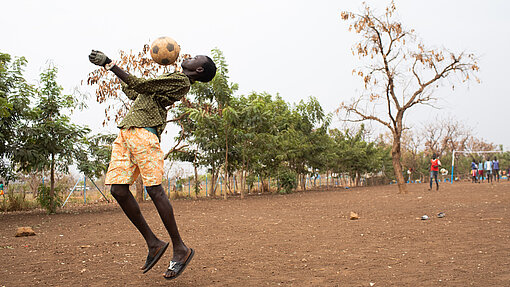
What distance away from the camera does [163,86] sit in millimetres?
3535

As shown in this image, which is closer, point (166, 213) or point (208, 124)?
point (166, 213)

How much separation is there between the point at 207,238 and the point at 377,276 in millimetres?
3579

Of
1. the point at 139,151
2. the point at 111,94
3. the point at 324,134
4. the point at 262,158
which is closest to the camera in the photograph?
the point at 139,151

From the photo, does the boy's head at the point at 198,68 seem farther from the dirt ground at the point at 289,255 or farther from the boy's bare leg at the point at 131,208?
the dirt ground at the point at 289,255

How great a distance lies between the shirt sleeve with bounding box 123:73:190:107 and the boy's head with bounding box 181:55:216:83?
0.58ft

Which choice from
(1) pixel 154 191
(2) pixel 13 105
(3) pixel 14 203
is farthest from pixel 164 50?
(3) pixel 14 203

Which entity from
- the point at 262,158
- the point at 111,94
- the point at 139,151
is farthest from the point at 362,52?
the point at 139,151

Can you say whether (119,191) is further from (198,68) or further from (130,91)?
(198,68)

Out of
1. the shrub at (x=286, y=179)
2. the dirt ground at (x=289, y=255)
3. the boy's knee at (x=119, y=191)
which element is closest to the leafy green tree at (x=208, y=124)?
the shrub at (x=286, y=179)

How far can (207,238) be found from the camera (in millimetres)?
6918

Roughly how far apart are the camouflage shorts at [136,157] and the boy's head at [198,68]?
72 centimetres

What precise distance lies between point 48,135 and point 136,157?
9.71 metres

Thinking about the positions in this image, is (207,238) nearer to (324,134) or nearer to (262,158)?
(262,158)

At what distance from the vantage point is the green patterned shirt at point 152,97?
345 cm
